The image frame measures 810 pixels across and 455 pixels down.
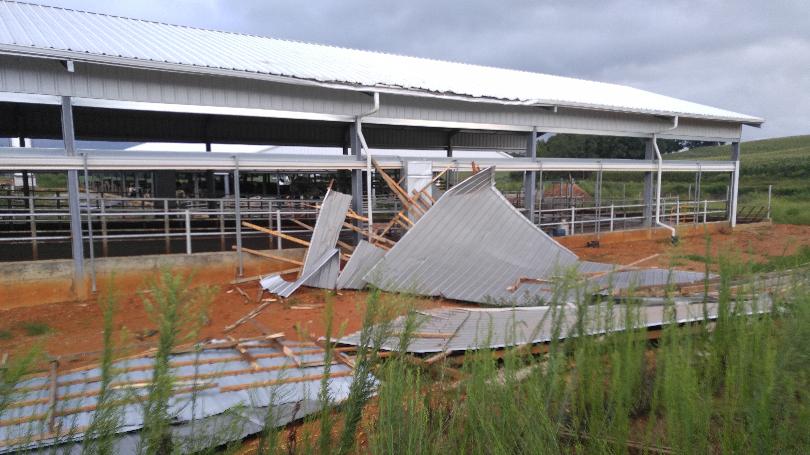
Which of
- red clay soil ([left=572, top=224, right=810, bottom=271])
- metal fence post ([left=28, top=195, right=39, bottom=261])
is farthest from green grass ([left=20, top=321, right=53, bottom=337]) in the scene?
red clay soil ([left=572, top=224, right=810, bottom=271])

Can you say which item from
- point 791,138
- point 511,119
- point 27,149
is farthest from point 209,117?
point 791,138

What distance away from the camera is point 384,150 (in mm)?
19516

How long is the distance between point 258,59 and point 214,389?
8449 millimetres

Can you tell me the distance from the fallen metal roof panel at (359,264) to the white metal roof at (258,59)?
3.54m

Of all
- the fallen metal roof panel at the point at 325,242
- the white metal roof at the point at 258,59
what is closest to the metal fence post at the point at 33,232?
the white metal roof at the point at 258,59

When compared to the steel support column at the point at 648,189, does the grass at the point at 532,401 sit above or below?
below

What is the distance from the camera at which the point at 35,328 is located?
7.45 metres

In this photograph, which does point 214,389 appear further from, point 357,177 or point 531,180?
point 531,180

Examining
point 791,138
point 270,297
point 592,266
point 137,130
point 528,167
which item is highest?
point 791,138

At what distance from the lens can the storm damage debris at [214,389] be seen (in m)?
3.26

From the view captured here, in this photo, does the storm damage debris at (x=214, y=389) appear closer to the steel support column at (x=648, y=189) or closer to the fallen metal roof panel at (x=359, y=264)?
the fallen metal roof panel at (x=359, y=264)

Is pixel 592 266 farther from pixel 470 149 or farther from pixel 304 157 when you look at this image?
pixel 470 149

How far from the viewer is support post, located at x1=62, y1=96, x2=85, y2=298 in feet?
27.5

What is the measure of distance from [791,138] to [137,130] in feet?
249
